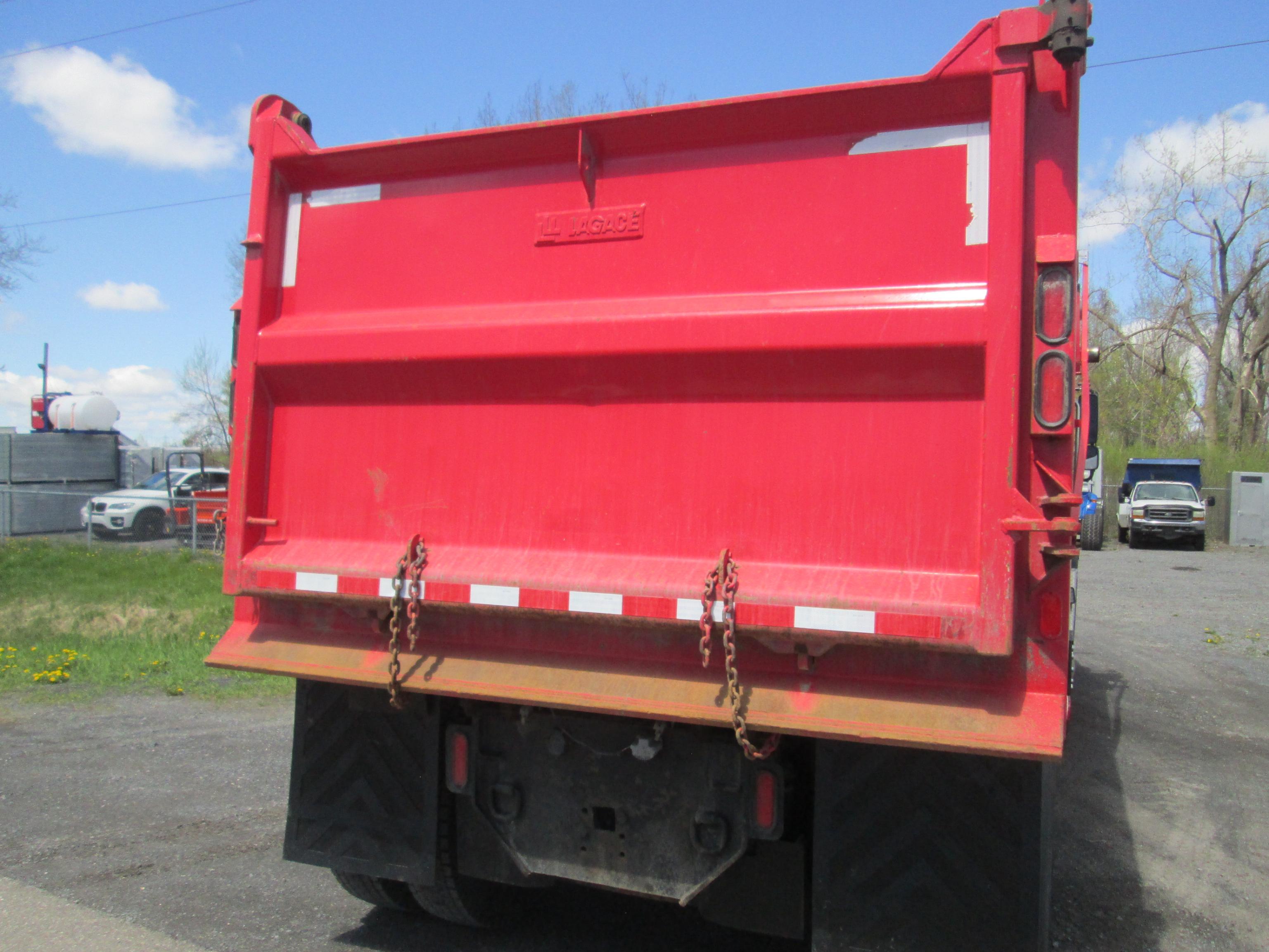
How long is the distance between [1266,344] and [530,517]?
1684 inches

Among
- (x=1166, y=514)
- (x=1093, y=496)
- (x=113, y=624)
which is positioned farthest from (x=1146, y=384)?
(x=113, y=624)

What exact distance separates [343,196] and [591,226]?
0.94 meters

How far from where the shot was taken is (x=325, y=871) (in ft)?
14.2

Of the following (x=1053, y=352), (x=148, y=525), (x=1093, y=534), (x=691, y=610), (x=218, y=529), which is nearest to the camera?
(x=1053, y=352)

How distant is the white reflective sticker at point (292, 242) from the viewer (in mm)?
3320

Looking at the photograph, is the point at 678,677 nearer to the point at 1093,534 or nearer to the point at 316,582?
the point at 316,582

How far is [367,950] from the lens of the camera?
11.6 ft

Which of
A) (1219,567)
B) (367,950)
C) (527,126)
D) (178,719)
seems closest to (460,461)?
(527,126)

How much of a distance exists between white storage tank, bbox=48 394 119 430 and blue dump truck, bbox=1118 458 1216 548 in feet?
89.7

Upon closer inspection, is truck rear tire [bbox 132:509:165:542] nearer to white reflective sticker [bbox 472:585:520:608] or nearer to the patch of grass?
the patch of grass

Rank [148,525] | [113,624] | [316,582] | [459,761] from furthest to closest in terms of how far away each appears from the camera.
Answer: [148,525], [113,624], [459,761], [316,582]

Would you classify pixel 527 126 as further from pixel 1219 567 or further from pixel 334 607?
pixel 1219 567

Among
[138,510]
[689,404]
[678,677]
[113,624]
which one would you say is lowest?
[113,624]

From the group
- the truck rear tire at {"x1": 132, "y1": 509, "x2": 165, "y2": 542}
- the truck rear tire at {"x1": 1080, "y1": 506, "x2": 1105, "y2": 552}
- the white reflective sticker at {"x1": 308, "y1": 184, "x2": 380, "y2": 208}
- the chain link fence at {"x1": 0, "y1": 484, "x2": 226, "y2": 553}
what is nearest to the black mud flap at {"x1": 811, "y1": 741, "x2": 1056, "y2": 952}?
the white reflective sticker at {"x1": 308, "y1": 184, "x2": 380, "y2": 208}
